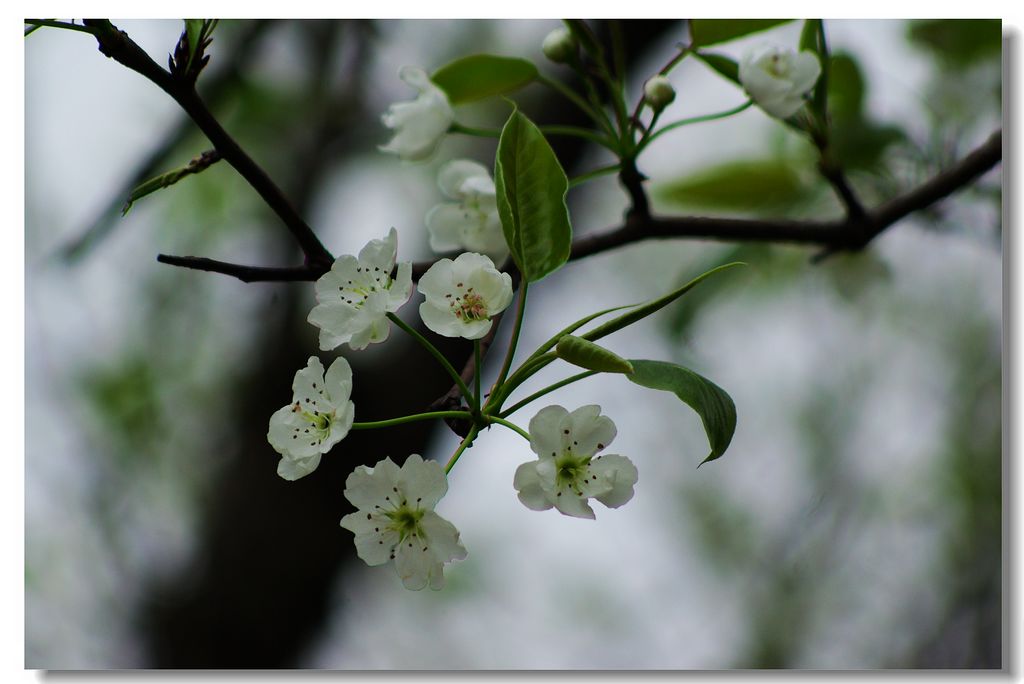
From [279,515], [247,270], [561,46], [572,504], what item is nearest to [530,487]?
[572,504]

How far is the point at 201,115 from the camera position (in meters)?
0.68

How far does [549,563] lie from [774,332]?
27.2 inches

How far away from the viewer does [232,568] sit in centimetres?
186

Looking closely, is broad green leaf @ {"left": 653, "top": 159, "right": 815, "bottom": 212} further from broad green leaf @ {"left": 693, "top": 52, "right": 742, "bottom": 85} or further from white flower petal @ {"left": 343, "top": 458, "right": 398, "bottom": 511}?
white flower petal @ {"left": 343, "top": 458, "right": 398, "bottom": 511}

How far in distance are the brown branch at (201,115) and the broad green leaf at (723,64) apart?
19.2 inches

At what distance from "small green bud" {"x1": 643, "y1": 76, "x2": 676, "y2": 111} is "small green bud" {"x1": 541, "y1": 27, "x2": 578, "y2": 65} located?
119mm

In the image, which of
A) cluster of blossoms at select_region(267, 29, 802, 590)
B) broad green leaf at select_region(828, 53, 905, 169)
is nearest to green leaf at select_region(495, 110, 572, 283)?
cluster of blossoms at select_region(267, 29, 802, 590)

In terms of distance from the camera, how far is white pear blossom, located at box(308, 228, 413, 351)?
0.66m

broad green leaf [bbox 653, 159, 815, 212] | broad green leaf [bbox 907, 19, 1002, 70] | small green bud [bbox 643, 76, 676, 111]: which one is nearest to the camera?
small green bud [bbox 643, 76, 676, 111]

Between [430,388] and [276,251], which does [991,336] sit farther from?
[276,251]

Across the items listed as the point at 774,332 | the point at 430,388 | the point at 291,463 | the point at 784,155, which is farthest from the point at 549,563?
the point at 291,463

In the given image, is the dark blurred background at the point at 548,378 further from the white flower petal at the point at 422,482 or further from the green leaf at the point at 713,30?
the white flower petal at the point at 422,482

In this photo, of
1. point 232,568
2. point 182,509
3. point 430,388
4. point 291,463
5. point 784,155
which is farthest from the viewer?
point 182,509

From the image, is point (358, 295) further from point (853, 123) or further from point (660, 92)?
point (853, 123)
